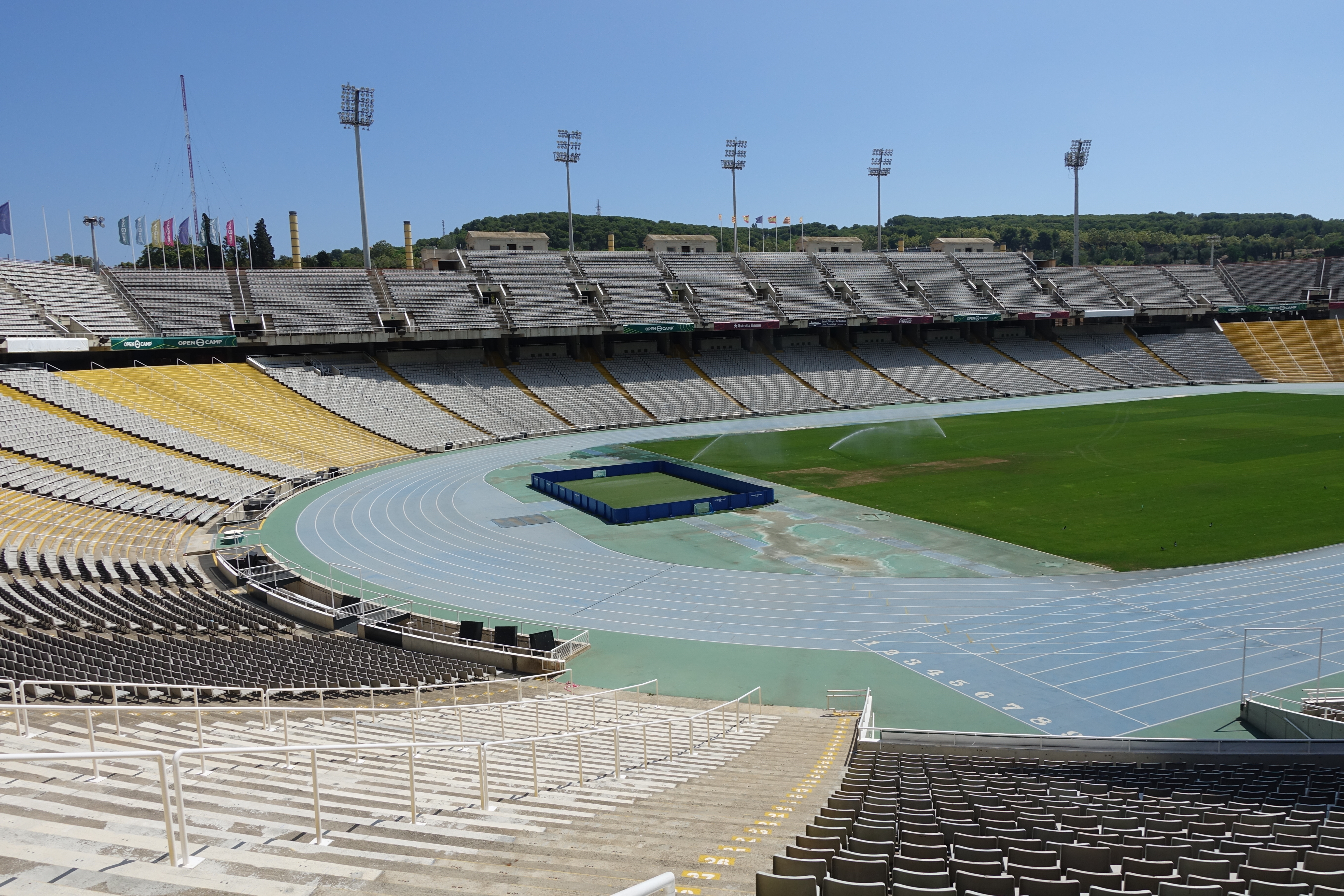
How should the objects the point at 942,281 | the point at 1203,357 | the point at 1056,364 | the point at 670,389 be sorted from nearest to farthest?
the point at 670,389 → the point at 1056,364 → the point at 1203,357 → the point at 942,281

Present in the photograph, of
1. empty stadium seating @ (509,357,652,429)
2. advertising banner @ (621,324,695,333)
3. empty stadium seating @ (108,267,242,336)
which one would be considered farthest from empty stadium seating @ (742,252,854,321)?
empty stadium seating @ (108,267,242,336)

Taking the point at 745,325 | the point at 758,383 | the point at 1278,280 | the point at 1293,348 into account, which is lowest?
the point at 758,383

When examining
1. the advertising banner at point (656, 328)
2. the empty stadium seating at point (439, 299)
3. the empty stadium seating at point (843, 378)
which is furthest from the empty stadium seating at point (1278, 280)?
the empty stadium seating at point (439, 299)

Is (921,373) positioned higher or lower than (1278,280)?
lower

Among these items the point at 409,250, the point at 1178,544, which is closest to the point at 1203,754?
the point at 1178,544

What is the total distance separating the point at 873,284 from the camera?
3201 inches

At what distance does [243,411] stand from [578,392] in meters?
23.4

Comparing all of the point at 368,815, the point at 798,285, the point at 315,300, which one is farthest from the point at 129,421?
the point at 798,285

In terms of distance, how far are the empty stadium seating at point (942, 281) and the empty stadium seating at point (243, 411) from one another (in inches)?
2063

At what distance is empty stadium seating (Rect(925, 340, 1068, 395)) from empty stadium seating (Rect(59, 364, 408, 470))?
49198 mm

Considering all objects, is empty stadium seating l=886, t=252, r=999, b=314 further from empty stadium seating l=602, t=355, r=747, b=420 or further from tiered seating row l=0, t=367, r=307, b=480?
tiered seating row l=0, t=367, r=307, b=480

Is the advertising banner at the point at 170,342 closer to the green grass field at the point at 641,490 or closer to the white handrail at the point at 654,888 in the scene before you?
the green grass field at the point at 641,490

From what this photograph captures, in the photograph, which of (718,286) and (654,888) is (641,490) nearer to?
(654,888)

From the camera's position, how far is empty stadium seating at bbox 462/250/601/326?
67125mm
